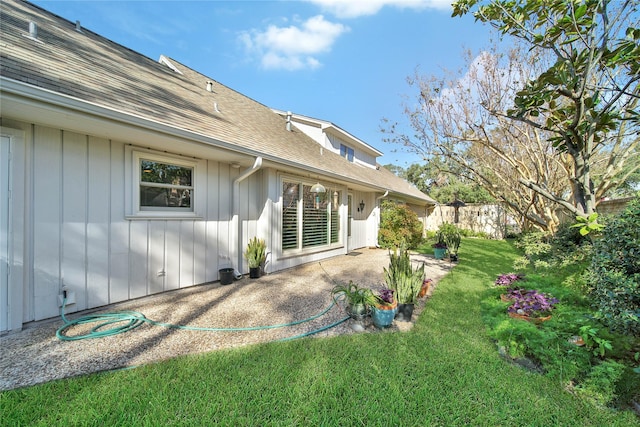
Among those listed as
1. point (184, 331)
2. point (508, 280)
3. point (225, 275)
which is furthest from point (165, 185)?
point (508, 280)

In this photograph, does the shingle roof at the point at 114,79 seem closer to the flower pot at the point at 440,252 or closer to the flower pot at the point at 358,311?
the flower pot at the point at 358,311

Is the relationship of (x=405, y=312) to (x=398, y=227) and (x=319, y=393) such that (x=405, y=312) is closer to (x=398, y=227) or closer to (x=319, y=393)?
(x=319, y=393)

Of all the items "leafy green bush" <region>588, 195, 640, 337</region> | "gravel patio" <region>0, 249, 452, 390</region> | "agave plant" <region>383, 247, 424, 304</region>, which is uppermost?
"leafy green bush" <region>588, 195, 640, 337</region>

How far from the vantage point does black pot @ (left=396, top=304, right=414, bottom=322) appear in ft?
12.5

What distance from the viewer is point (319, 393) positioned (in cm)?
226

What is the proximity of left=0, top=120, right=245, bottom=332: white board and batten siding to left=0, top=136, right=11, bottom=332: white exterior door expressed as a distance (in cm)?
4

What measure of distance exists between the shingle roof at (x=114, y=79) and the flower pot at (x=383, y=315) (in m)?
3.90

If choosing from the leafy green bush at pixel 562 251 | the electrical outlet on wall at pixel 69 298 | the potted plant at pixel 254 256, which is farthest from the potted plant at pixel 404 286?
the electrical outlet on wall at pixel 69 298

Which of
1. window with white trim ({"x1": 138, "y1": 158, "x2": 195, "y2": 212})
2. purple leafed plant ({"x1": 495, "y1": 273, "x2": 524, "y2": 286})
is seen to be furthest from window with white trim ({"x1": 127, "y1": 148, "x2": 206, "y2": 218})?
purple leafed plant ({"x1": 495, "y1": 273, "x2": 524, "y2": 286})

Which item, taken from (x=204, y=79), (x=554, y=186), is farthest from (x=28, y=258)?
(x=554, y=186)

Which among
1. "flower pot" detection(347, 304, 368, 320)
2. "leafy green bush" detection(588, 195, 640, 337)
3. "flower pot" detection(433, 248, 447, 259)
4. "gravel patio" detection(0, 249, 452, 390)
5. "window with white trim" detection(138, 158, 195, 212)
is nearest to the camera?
"leafy green bush" detection(588, 195, 640, 337)

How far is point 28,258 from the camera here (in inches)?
133

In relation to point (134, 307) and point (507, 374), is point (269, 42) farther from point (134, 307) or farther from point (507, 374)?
point (507, 374)

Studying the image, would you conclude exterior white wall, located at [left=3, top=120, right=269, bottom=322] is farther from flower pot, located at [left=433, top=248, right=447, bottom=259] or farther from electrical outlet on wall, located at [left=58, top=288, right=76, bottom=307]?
flower pot, located at [left=433, top=248, right=447, bottom=259]
